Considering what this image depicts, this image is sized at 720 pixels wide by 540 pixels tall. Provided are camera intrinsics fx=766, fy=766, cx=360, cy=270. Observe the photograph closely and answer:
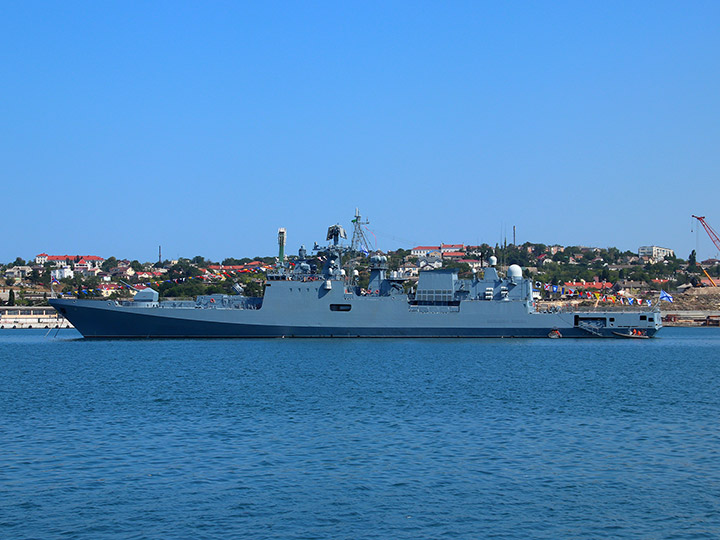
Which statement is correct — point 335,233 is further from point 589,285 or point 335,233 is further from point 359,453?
point 589,285

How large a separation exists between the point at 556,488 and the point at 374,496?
2785 mm

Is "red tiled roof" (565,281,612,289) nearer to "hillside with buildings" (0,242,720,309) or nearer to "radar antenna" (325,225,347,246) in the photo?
"hillside with buildings" (0,242,720,309)

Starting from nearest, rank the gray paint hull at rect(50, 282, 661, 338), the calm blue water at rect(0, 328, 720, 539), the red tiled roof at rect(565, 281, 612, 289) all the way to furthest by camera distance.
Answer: the calm blue water at rect(0, 328, 720, 539), the gray paint hull at rect(50, 282, 661, 338), the red tiled roof at rect(565, 281, 612, 289)

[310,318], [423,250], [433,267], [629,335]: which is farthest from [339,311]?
[423,250]

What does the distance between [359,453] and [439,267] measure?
259 ft

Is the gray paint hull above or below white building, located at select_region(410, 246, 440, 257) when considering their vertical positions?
below

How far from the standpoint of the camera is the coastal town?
76.3 m

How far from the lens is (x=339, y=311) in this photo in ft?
134

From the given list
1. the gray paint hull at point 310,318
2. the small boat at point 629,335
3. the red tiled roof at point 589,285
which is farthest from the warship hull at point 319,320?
the red tiled roof at point 589,285

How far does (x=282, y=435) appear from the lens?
50.7 ft

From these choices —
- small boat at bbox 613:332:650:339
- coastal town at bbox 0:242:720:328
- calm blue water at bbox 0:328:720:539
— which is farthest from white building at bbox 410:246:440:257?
calm blue water at bbox 0:328:720:539

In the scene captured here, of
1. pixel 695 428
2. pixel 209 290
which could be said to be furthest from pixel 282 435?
pixel 209 290

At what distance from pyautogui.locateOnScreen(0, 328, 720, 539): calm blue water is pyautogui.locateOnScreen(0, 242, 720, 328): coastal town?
61.6 feet

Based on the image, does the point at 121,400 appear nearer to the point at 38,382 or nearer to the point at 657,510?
the point at 38,382
